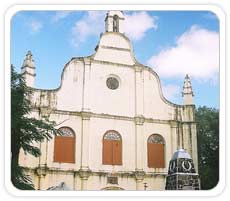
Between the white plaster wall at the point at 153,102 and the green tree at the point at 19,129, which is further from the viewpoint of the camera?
the white plaster wall at the point at 153,102

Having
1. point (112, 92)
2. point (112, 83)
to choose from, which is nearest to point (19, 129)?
point (112, 92)

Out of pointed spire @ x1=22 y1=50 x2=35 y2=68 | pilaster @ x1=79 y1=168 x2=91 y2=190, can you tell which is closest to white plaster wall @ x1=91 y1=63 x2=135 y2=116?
pilaster @ x1=79 y1=168 x2=91 y2=190

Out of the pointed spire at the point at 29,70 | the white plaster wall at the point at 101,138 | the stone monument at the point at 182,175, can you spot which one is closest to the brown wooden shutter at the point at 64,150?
the white plaster wall at the point at 101,138

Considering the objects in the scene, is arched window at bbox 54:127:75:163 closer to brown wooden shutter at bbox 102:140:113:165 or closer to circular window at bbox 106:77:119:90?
brown wooden shutter at bbox 102:140:113:165

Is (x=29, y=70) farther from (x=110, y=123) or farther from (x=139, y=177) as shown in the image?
(x=139, y=177)

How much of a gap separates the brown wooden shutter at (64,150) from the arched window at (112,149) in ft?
2.38

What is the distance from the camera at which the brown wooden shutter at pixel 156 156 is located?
12227 millimetres

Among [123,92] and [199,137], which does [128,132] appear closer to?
[123,92]

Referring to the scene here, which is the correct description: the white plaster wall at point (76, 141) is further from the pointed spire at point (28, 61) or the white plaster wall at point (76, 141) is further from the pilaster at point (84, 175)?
the pointed spire at point (28, 61)

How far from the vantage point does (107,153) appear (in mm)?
12094

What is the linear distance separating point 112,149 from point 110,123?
1.92 feet
